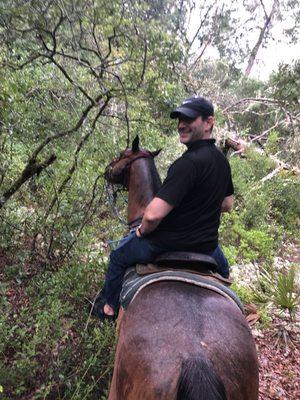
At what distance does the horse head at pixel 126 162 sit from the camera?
14.4 feet

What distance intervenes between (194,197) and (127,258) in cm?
83

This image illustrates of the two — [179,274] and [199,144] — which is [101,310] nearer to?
[179,274]

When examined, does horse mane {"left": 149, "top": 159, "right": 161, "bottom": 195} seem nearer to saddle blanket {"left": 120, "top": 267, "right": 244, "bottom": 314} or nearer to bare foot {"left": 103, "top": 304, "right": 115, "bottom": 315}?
bare foot {"left": 103, "top": 304, "right": 115, "bottom": 315}

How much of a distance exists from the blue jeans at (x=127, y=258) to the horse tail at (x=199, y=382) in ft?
3.89

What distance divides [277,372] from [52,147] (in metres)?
4.26

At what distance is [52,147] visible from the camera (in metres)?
5.12

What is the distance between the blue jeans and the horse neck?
2.15 feet

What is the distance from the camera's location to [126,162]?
442 cm

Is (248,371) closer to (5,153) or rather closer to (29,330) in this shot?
(29,330)

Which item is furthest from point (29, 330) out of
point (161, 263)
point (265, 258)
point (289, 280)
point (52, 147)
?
point (265, 258)

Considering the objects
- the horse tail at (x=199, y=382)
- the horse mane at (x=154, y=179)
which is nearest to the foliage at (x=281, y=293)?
the horse mane at (x=154, y=179)

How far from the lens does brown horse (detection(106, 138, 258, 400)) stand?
6.84 ft

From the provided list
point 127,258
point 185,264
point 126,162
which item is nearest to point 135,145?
point 126,162

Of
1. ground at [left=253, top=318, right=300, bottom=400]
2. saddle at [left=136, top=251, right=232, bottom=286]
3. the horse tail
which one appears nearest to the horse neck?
saddle at [left=136, top=251, right=232, bottom=286]
